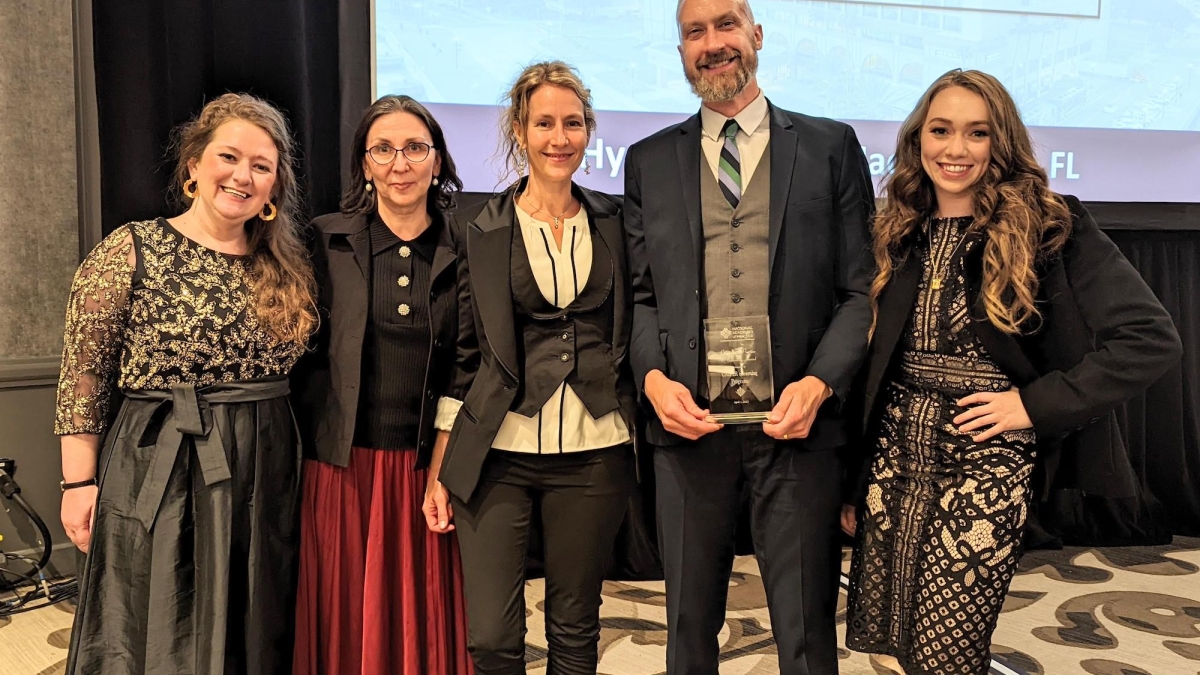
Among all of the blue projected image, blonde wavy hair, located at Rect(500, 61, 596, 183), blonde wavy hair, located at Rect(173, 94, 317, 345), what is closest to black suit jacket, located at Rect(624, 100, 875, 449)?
blonde wavy hair, located at Rect(500, 61, 596, 183)

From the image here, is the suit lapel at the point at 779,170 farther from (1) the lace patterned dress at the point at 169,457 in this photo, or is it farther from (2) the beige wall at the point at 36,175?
(2) the beige wall at the point at 36,175

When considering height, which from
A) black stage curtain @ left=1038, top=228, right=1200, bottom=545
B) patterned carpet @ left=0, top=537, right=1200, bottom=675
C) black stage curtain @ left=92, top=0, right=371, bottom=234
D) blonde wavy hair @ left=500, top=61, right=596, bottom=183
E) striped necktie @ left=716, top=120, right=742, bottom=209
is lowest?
patterned carpet @ left=0, top=537, right=1200, bottom=675

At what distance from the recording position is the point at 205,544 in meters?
1.73

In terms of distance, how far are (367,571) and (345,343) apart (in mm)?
515

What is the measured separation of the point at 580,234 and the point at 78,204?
2448 mm

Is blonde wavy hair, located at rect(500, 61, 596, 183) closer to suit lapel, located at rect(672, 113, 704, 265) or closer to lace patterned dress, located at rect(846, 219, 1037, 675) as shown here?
suit lapel, located at rect(672, 113, 704, 265)

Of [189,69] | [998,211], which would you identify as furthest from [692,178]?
[189,69]

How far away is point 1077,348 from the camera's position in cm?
161

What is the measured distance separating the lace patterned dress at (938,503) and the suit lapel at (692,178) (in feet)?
1.51

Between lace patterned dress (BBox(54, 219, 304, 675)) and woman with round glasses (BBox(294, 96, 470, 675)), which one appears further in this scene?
woman with round glasses (BBox(294, 96, 470, 675))

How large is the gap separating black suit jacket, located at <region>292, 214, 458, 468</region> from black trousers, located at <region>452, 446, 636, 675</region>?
0.24 metres

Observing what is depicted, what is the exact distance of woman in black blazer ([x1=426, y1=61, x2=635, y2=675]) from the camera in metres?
1.70

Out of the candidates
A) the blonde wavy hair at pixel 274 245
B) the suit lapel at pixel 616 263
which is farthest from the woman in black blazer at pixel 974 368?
the blonde wavy hair at pixel 274 245

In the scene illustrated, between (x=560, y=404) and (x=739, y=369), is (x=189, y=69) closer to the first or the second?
(x=560, y=404)
